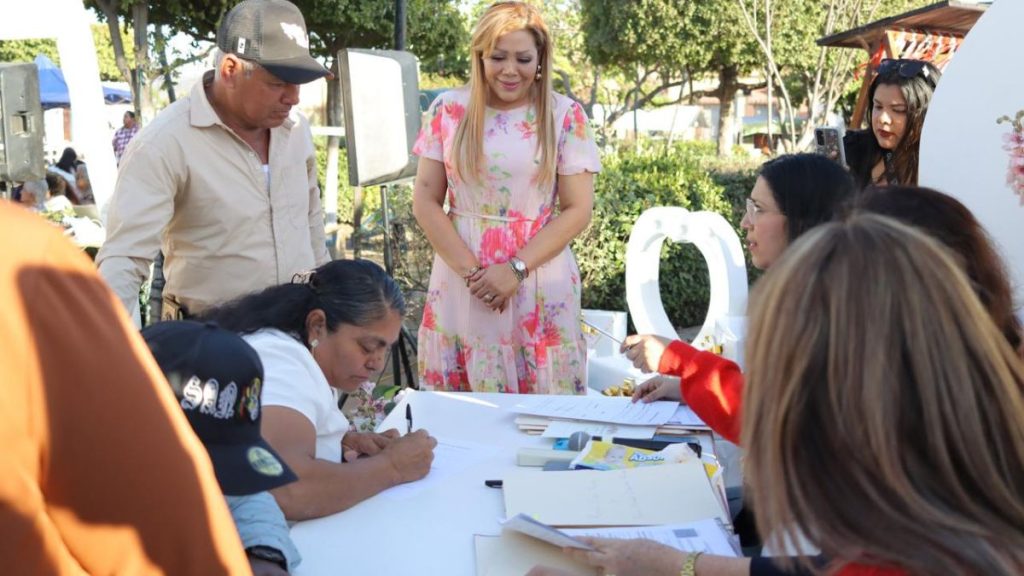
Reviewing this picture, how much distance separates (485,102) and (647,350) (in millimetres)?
1183

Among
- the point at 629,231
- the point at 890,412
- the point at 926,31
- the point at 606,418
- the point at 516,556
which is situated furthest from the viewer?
the point at 926,31

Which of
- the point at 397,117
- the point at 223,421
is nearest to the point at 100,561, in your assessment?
→ the point at 223,421

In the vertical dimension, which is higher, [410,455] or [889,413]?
[889,413]

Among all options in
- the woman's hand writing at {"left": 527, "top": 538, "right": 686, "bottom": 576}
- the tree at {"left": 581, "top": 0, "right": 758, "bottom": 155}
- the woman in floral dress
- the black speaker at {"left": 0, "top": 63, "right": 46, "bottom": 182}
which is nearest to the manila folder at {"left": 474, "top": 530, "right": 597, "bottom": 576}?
the woman's hand writing at {"left": 527, "top": 538, "right": 686, "bottom": 576}

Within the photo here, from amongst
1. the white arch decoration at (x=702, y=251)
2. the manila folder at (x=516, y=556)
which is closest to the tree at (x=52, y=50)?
the white arch decoration at (x=702, y=251)

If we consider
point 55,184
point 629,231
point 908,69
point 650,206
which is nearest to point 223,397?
point 908,69

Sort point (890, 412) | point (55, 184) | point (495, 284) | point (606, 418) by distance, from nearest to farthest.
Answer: point (890, 412), point (606, 418), point (495, 284), point (55, 184)

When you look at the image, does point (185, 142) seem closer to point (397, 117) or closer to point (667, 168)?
point (397, 117)

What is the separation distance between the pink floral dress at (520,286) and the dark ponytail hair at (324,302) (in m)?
0.94

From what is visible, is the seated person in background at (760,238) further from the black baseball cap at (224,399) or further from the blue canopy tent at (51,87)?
the blue canopy tent at (51,87)

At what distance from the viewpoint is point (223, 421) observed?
114cm

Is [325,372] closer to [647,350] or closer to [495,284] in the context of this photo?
[647,350]

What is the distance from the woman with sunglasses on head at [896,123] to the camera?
138 inches

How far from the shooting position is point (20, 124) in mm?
7066
